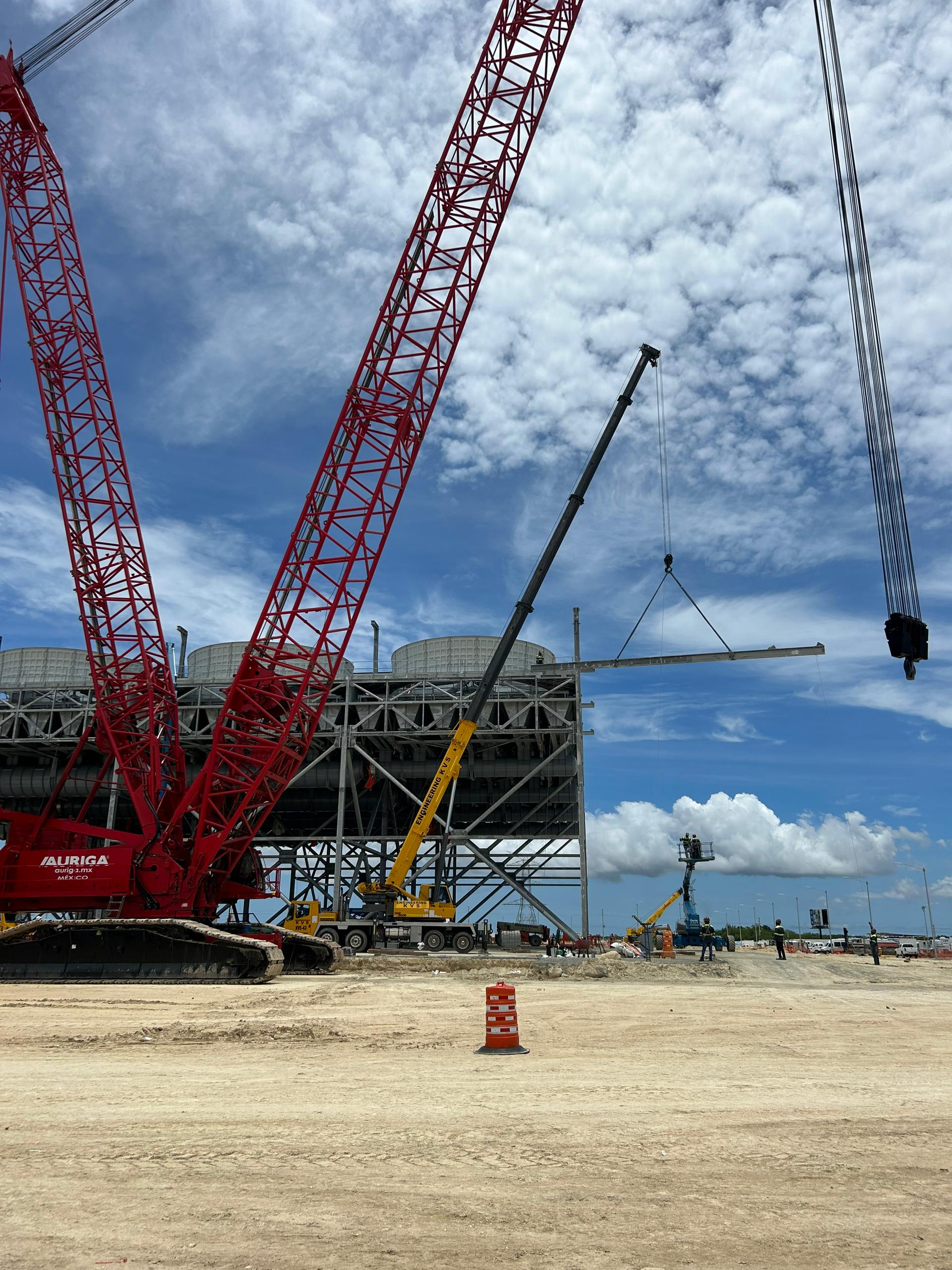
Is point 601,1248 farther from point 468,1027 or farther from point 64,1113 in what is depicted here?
point 468,1027

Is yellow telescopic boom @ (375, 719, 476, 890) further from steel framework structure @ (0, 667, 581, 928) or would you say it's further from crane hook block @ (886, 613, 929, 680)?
crane hook block @ (886, 613, 929, 680)

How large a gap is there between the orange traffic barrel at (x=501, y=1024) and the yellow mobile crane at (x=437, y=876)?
20.8 m

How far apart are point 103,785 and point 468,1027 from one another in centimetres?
4186

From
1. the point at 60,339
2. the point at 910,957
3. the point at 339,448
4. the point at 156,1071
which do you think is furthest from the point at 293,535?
the point at 910,957

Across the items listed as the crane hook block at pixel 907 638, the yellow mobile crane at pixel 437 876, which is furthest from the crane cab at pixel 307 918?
the crane hook block at pixel 907 638

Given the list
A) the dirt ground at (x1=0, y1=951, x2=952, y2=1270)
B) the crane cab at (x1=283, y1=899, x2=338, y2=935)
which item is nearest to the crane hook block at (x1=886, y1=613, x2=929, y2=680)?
the dirt ground at (x1=0, y1=951, x2=952, y2=1270)

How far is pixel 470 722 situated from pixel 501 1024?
900 inches

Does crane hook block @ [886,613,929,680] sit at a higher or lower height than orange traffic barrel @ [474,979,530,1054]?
higher

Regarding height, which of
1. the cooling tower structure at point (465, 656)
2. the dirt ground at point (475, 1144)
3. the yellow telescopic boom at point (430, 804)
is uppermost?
the cooling tower structure at point (465, 656)

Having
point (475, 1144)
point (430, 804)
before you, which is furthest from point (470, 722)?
point (475, 1144)

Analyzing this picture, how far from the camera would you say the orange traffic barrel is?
42.3ft

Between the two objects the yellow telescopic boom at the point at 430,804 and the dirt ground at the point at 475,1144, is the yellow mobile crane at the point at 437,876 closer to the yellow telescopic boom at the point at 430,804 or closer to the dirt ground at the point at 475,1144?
the yellow telescopic boom at the point at 430,804

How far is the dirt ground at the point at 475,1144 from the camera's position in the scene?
19.0ft

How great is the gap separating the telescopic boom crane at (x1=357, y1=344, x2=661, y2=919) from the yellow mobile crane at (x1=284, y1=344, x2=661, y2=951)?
3 cm
